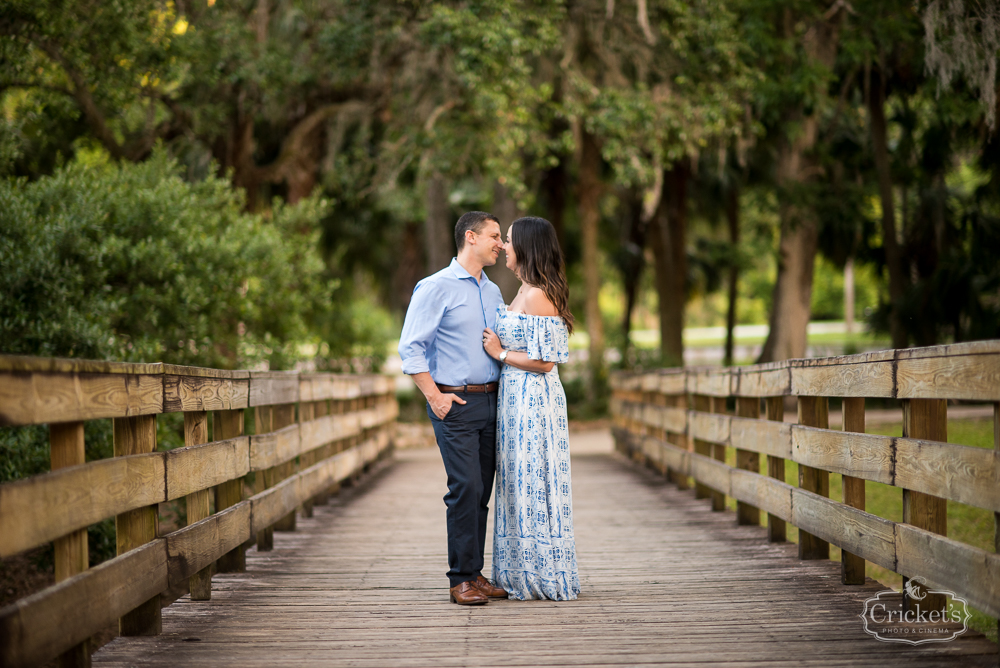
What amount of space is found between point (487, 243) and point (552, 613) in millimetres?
1828

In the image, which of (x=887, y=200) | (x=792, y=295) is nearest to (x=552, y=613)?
(x=792, y=295)

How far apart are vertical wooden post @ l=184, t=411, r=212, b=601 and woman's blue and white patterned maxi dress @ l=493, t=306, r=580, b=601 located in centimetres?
143

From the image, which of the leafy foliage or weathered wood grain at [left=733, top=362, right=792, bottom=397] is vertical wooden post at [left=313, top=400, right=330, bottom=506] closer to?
the leafy foliage

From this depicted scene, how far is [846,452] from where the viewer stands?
441cm

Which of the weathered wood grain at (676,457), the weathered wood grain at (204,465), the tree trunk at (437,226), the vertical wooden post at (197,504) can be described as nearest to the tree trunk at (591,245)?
the tree trunk at (437,226)

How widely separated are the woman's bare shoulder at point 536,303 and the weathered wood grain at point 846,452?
1.57 m

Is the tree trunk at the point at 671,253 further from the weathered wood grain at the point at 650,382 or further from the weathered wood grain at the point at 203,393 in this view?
the weathered wood grain at the point at 203,393

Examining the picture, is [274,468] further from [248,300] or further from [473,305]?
[248,300]

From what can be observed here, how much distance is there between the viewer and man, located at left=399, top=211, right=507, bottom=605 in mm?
4414

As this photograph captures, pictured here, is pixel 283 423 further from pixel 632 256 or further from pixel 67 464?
pixel 632 256

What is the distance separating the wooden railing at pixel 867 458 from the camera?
3.22 metres

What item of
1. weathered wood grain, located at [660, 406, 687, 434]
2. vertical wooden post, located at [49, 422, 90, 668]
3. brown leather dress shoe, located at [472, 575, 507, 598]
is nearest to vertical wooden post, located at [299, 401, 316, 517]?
brown leather dress shoe, located at [472, 575, 507, 598]

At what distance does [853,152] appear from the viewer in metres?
18.3

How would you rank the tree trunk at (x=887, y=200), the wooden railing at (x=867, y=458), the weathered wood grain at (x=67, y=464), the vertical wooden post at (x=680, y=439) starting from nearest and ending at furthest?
the weathered wood grain at (x=67, y=464), the wooden railing at (x=867, y=458), the vertical wooden post at (x=680, y=439), the tree trunk at (x=887, y=200)
